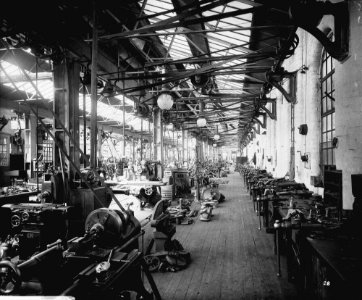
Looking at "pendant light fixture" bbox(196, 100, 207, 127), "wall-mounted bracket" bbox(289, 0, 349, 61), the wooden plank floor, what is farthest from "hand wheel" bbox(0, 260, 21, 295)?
"pendant light fixture" bbox(196, 100, 207, 127)

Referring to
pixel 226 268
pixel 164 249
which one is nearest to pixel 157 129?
pixel 164 249

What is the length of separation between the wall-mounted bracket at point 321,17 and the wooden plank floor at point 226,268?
3.22m

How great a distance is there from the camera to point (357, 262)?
6.48 feet

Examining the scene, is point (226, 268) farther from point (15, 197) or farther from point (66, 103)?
point (15, 197)

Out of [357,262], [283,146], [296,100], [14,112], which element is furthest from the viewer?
[14,112]

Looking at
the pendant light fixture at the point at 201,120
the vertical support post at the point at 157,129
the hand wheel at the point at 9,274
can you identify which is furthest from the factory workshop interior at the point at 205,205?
the vertical support post at the point at 157,129

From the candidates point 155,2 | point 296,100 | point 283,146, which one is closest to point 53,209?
point 155,2

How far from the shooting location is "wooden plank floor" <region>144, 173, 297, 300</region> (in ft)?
11.4

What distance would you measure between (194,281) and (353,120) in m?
3.02

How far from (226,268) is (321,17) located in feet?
12.4

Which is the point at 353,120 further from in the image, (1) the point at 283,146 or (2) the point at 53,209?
(1) the point at 283,146

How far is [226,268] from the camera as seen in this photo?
13.9ft

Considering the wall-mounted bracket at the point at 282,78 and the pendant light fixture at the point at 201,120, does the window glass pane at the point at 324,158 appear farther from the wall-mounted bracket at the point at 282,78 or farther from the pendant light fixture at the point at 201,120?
the pendant light fixture at the point at 201,120

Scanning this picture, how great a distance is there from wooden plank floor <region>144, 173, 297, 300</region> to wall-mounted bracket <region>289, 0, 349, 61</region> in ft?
10.6
